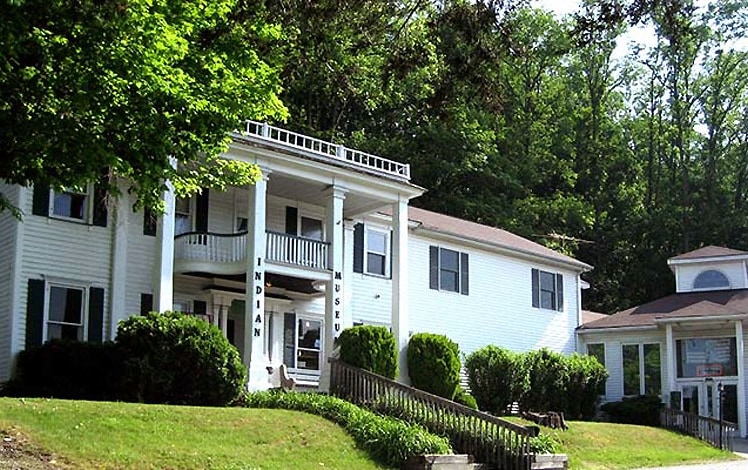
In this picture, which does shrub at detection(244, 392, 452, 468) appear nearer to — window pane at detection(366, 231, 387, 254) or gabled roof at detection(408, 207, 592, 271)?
window pane at detection(366, 231, 387, 254)

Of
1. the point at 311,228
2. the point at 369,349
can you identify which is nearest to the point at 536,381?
the point at 369,349

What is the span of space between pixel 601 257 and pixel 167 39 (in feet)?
143

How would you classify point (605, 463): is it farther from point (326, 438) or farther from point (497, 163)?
point (497, 163)

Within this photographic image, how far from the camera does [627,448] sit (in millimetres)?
25922

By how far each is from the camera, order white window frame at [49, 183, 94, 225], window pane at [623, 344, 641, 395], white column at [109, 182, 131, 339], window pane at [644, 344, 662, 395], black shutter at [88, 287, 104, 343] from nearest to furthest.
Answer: white window frame at [49, 183, 94, 225]
black shutter at [88, 287, 104, 343]
white column at [109, 182, 131, 339]
window pane at [644, 344, 662, 395]
window pane at [623, 344, 641, 395]

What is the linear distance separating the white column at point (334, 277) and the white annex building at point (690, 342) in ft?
44.4

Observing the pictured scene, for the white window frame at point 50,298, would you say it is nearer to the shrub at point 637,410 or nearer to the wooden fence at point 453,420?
the wooden fence at point 453,420

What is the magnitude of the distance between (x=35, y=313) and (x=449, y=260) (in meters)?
14.3

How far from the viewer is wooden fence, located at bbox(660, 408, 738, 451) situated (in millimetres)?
30281

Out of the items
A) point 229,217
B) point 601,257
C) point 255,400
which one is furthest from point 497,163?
point 255,400

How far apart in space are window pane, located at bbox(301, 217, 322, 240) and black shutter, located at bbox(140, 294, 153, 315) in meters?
5.68

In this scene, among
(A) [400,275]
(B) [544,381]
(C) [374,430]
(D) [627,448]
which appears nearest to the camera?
(C) [374,430]

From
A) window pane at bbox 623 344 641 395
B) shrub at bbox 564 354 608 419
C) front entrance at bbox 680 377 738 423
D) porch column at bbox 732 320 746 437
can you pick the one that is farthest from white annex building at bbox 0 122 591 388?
porch column at bbox 732 320 746 437

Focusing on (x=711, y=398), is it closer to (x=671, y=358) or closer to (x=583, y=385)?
(x=671, y=358)
